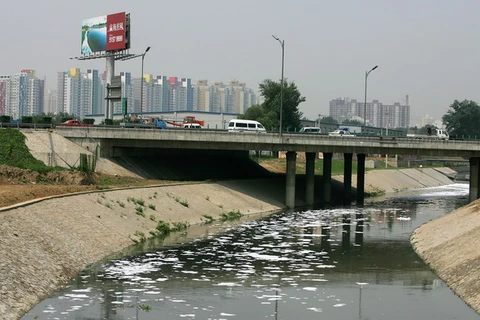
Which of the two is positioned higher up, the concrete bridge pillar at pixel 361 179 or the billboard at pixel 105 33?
the billboard at pixel 105 33

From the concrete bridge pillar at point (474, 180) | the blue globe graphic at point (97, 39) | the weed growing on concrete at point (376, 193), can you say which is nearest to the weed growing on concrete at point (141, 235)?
the concrete bridge pillar at point (474, 180)

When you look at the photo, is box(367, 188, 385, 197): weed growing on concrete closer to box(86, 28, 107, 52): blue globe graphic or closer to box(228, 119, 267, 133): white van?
box(228, 119, 267, 133): white van

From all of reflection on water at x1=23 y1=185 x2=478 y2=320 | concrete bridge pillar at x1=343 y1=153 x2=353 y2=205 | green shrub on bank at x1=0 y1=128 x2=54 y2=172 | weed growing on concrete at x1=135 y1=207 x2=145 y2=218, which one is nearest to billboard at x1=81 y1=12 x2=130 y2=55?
green shrub on bank at x1=0 y1=128 x2=54 y2=172

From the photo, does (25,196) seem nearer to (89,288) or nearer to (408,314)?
(89,288)

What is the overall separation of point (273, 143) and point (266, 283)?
45.1 metres

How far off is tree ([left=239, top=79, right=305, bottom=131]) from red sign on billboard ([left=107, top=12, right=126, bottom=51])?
64.1 m

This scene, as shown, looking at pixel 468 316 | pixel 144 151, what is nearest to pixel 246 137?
pixel 144 151

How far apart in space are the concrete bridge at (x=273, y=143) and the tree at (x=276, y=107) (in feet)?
304

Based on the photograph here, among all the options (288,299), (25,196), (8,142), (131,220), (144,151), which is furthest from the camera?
(144,151)

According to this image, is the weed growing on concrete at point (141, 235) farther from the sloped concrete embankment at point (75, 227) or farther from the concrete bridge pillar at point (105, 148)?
the concrete bridge pillar at point (105, 148)

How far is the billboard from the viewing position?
118938 millimetres

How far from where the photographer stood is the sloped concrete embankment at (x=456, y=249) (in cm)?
3766

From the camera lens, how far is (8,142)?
8181cm

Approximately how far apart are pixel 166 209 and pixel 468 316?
36.2m
